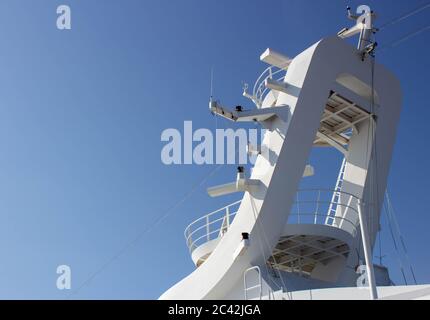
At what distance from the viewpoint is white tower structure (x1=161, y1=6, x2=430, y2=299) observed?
14570mm

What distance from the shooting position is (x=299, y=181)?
1518 centimetres

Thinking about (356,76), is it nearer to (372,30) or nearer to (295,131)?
(372,30)

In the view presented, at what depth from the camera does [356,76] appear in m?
16.8

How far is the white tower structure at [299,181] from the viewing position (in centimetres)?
1457

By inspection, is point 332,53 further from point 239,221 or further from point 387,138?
point 239,221
